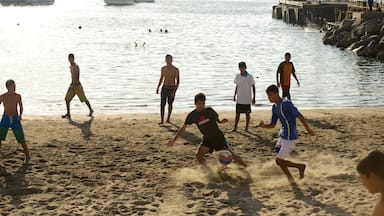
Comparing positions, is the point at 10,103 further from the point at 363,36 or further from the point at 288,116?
the point at 363,36

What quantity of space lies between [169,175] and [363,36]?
33.6m

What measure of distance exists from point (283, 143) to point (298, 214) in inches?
46.8

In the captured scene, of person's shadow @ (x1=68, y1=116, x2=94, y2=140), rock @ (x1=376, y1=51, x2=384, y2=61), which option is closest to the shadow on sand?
person's shadow @ (x1=68, y1=116, x2=94, y2=140)

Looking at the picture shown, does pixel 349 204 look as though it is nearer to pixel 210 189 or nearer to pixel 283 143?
pixel 283 143

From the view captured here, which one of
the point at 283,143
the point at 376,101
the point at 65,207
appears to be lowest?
the point at 376,101

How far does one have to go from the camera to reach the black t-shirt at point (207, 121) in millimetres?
8375

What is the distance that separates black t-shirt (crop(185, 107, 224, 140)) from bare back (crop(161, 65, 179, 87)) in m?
4.21

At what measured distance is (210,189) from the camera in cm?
805

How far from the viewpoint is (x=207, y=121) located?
845 centimetres

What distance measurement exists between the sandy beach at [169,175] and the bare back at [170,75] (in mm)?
1025

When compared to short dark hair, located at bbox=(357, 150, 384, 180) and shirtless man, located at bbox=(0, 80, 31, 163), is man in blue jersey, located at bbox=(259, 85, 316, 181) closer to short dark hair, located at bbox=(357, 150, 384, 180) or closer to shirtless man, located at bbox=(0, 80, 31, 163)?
short dark hair, located at bbox=(357, 150, 384, 180)

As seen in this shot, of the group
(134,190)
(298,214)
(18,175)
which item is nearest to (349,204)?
(298,214)

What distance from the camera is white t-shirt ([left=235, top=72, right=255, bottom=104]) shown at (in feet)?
38.8

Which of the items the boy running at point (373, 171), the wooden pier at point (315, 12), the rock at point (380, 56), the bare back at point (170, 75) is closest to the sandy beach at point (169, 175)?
the bare back at point (170, 75)
